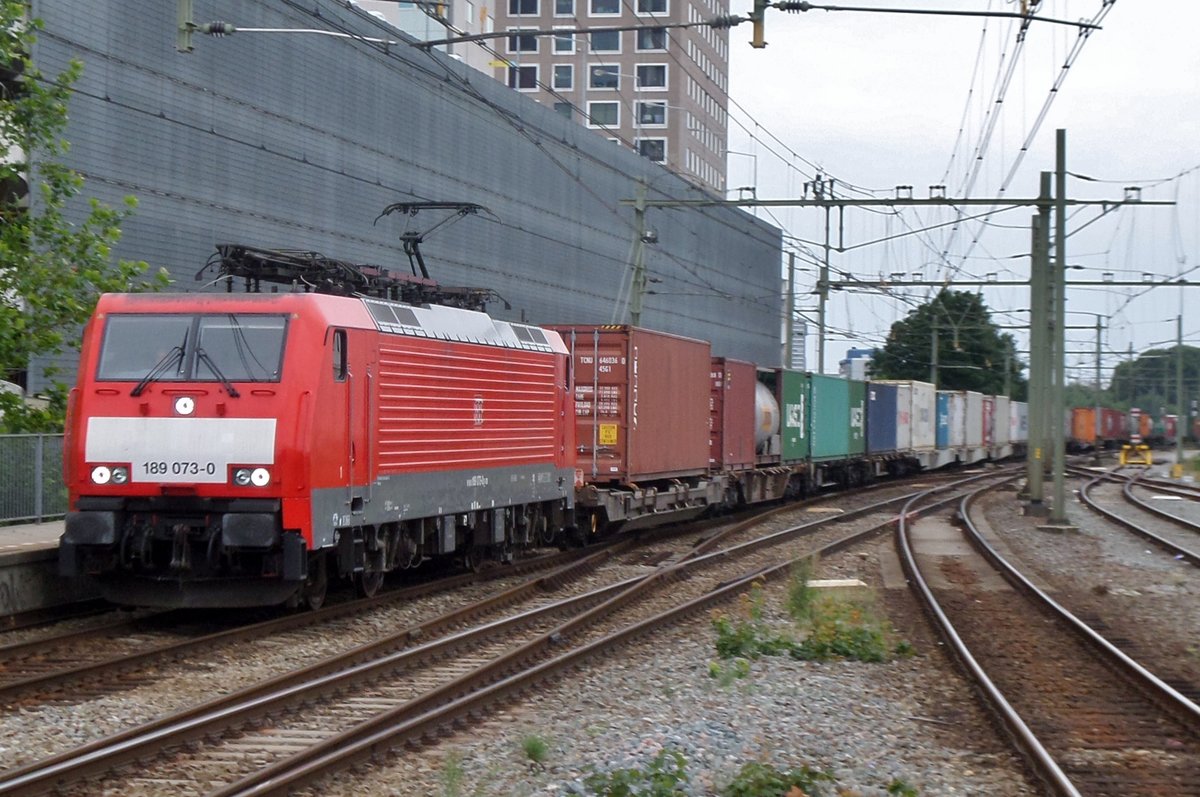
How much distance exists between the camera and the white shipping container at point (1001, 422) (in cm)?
6462

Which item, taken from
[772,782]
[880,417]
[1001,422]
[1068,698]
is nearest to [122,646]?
[772,782]

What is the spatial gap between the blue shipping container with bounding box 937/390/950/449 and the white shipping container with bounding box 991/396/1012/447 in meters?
11.6

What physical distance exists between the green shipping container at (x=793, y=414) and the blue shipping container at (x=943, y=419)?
18.9 m

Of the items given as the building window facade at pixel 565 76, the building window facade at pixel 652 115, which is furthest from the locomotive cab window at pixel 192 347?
the building window facade at pixel 565 76

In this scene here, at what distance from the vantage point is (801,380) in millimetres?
33469

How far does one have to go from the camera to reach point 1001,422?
66250mm

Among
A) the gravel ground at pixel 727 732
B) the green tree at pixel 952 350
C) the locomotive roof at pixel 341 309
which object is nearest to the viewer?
the gravel ground at pixel 727 732

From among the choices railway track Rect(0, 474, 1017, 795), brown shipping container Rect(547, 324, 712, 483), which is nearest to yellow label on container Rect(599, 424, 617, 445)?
brown shipping container Rect(547, 324, 712, 483)

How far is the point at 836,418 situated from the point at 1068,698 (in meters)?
26.6

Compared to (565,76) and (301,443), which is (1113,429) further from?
(301,443)

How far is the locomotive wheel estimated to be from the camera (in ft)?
47.2

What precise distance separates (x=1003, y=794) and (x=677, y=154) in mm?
85058

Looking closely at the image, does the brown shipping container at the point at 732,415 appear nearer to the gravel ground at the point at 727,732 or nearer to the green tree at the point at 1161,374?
the gravel ground at the point at 727,732

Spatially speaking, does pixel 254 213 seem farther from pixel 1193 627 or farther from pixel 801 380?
pixel 1193 627
